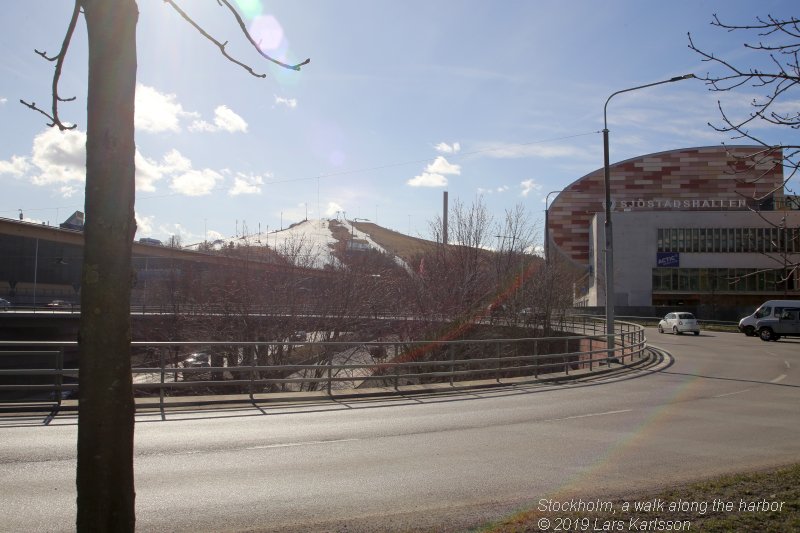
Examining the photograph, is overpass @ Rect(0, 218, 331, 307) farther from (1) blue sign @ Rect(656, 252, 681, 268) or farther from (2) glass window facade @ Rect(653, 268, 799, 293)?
(2) glass window facade @ Rect(653, 268, 799, 293)

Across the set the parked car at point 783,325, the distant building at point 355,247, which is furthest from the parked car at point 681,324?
the distant building at point 355,247

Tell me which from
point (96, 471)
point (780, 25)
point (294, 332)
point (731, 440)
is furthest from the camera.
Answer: point (294, 332)

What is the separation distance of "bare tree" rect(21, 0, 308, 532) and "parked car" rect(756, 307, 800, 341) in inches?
1694

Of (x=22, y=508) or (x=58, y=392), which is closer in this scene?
(x=22, y=508)

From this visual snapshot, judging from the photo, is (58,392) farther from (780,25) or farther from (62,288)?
(62,288)

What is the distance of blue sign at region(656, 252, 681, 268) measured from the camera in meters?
69.0

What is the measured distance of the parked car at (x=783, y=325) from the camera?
3894 cm

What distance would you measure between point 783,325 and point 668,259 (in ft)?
102

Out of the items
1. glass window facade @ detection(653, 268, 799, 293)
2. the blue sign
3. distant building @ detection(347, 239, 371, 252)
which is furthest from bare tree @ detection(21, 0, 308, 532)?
the blue sign

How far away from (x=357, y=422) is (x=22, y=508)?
20.1 ft

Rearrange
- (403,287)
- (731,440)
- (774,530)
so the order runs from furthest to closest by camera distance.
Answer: (403,287), (731,440), (774,530)

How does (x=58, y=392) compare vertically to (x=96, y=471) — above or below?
below

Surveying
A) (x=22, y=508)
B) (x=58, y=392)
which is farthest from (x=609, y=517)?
(x=58, y=392)

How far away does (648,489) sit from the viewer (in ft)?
22.1
